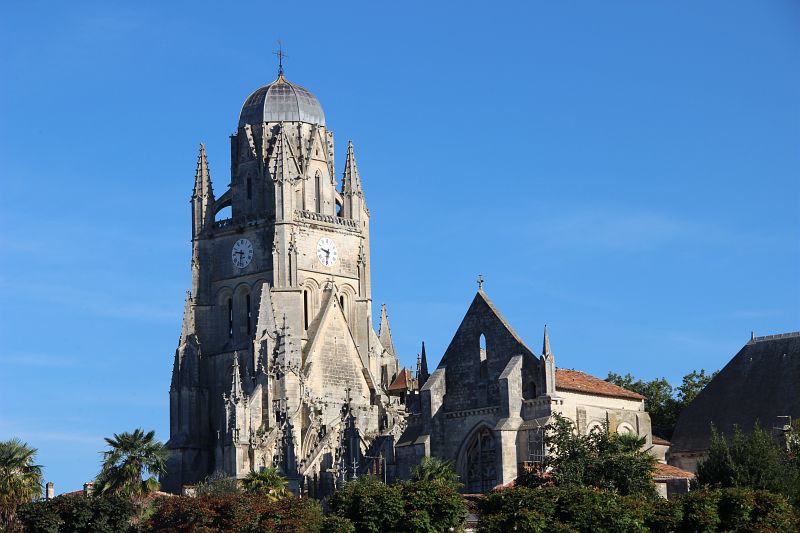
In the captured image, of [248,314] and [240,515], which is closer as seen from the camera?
[240,515]

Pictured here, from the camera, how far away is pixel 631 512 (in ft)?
228

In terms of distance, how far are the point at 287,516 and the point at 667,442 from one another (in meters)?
24.7

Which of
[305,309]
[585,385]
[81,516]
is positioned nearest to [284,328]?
[305,309]

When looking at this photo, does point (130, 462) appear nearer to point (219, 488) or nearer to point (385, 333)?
point (219, 488)

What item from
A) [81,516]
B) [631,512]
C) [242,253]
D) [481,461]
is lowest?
[631,512]

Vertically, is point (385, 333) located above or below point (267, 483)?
above

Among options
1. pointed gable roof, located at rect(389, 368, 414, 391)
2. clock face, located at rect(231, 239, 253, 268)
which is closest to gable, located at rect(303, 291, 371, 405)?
pointed gable roof, located at rect(389, 368, 414, 391)

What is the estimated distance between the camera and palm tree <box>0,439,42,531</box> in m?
77.1

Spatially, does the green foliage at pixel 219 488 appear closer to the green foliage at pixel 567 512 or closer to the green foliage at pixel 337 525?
the green foliage at pixel 337 525

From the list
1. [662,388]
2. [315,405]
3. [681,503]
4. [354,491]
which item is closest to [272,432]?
[315,405]

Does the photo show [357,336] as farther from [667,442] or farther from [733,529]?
[733,529]

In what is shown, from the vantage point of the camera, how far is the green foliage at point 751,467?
7606 cm

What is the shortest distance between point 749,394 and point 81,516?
31.1m

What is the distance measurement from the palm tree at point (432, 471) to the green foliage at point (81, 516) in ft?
37.7
